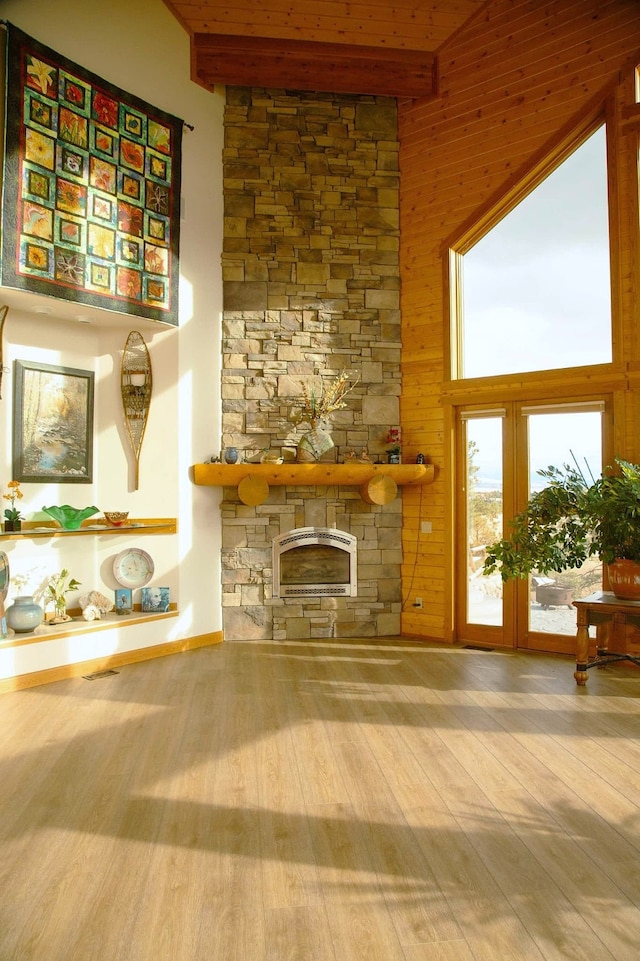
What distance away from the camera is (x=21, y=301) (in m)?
5.16

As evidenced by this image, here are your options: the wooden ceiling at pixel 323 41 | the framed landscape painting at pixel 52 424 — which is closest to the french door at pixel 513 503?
the wooden ceiling at pixel 323 41

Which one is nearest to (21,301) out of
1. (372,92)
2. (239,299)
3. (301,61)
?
(239,299)

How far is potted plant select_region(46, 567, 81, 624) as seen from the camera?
5.59 meters

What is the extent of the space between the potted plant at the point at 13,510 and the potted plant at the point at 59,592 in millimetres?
569

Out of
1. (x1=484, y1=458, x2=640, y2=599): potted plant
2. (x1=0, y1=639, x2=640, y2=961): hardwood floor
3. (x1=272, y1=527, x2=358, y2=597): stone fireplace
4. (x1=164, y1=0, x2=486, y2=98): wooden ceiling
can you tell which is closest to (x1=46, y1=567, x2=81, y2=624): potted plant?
(x1=0, y1=639, x2=640, y2=961): hardwood floor

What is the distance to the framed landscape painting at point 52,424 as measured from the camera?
5496 millimetres

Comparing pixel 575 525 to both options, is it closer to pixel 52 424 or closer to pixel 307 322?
pixel 307 322

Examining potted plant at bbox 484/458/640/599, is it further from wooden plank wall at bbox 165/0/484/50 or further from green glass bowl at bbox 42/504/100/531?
wooden plank wall at bbox 165/0/484/50

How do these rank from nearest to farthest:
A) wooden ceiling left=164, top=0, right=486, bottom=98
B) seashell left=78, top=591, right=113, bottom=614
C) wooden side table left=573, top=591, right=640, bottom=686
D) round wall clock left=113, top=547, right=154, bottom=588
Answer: wooden side table left=573, top=591, right=640, bottom=686, seashell left=78, top=591, right=113, bottom=614, round wall clock left=113, top=547, right=154, bottom=588, wooden ceiling left=164, top=0, right=486, bottom=98

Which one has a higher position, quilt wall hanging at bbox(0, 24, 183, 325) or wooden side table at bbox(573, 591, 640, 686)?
quilt wall hanging at bbox(0, 24, 183, 325)

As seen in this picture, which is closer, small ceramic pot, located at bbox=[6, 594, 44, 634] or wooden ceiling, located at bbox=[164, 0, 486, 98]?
small ceramic pot, located at bbox=[6, 594, 44, 634]

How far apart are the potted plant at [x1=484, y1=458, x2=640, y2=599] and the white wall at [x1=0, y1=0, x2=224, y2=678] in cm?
276

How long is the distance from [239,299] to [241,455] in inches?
59.7

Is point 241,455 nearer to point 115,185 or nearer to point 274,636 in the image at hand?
point 274,636
